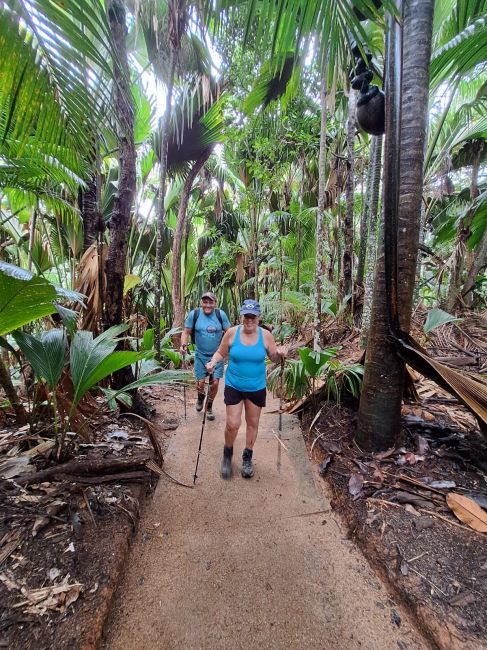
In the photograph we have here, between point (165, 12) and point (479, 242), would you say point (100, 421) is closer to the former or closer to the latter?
point (165, 12)

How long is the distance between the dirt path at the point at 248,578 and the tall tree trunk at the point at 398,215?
0.99 meters

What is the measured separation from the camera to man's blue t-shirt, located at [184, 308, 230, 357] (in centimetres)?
427

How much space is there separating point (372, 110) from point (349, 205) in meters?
3.12

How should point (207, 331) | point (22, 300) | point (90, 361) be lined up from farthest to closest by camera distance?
point (207, 331)
point (90, 361)
point (22, 300)

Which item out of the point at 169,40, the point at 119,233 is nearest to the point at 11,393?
the point at 119,233

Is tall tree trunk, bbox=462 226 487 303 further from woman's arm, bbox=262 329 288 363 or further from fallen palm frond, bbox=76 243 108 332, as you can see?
fallen palm frond, bbox=76 243 108 332

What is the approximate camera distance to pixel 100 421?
328 cm

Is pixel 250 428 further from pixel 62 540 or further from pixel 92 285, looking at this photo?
pixel 92 285

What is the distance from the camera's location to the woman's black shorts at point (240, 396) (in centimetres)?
287

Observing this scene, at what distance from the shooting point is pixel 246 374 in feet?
9.28

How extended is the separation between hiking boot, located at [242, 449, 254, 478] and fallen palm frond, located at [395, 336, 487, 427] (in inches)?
66.5

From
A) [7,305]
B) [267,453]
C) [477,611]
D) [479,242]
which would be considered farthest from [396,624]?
[479,242]

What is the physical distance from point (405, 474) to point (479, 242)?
466 centimetres

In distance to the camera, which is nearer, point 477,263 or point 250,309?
point 250,309
